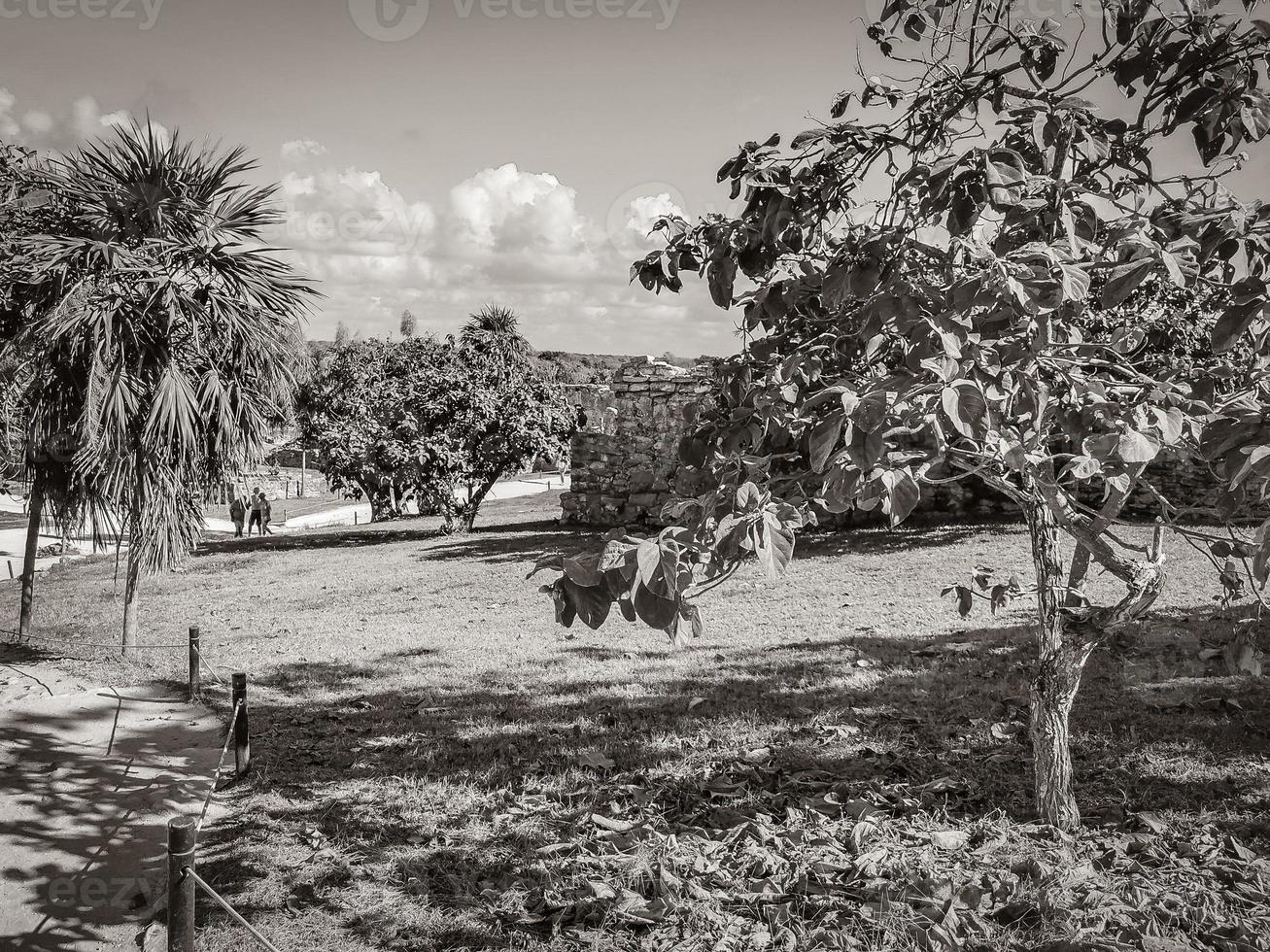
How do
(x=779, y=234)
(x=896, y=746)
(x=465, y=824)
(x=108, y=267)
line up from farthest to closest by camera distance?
(x=108, y=267) → (x=896, y=746) → (x=465, y=824) → (x=779, y=234)

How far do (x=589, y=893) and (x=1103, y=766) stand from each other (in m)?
2.93

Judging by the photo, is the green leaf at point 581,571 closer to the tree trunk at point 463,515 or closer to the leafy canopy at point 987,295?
the leafy canopy at point 987,295

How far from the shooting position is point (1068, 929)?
3189mm

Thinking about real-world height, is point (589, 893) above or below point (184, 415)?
below

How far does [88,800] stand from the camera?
5008 mm

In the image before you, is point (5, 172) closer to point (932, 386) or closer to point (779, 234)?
point (779, 234)

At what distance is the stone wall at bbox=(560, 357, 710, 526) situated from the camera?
1778 centimetres

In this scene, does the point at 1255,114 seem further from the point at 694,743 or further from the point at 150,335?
the point at 150,335

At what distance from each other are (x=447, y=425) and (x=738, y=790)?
14460 millimetres

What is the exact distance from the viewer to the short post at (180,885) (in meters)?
2.66

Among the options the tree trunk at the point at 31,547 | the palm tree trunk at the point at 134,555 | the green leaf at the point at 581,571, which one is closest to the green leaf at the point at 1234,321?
the green leaf at the point at 581,571

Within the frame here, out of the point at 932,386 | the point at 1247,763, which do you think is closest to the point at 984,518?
the point at 1247,763

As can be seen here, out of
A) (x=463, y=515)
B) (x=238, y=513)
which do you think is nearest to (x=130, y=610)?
(x=463, y=515)

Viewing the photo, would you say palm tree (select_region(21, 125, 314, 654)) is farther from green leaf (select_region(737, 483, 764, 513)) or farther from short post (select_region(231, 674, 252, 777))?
green leaf (select_region(737, 483, 764, 513))
